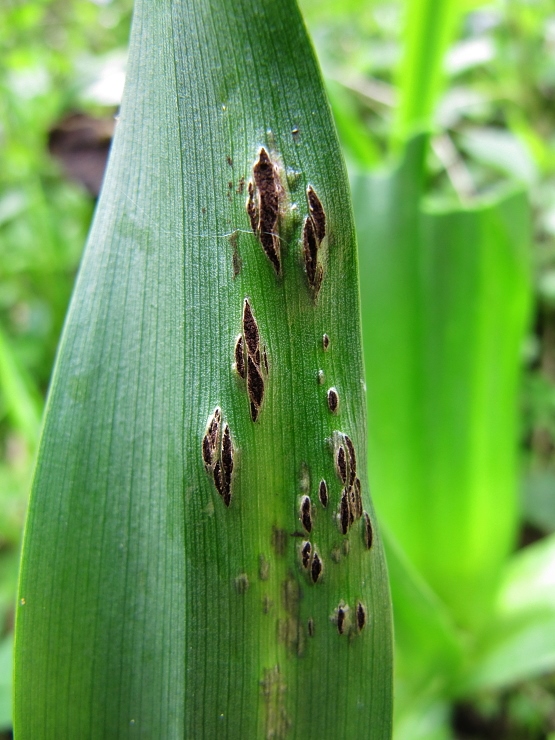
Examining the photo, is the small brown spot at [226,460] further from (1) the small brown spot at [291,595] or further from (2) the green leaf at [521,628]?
(2) the green leaf at [521,628]

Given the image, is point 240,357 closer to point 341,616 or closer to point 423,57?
point 341,616

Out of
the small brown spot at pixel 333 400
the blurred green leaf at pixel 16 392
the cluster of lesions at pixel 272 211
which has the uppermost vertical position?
the blurred green leaf at pixel 16 392

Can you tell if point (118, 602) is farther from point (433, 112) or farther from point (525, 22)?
point (525, 22)

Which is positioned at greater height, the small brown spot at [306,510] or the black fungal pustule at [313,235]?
the black fungal pustule at [313,235]

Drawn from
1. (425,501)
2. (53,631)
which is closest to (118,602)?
(53,631)

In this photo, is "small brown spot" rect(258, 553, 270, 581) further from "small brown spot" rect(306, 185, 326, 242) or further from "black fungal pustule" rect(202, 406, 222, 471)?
"small brown spot" rect(306, 185, 326, 242)

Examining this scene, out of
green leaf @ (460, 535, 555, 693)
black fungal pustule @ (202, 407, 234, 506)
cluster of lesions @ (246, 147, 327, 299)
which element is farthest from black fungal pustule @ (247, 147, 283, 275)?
green leaf @ (460, 535, 555, 693)

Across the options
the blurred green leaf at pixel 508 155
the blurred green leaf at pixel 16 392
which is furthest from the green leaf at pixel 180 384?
the blurred green leaf at pixel 508 155
